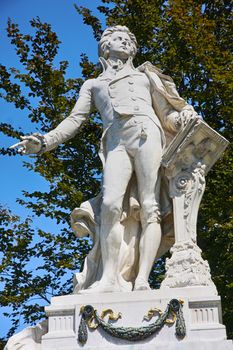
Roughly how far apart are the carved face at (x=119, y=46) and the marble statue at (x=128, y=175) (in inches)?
9.5

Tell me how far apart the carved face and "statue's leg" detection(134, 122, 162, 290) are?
131 cm

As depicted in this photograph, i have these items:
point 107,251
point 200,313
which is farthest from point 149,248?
point 200,313

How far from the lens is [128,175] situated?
849cm

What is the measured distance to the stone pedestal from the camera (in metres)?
7.27

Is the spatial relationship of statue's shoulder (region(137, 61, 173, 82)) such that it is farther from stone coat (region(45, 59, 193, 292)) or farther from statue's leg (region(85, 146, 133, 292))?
statue's leg (region(85, 146, 133, 292))

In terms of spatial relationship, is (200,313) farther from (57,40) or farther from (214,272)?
(57,40)

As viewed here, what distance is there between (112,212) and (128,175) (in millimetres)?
538

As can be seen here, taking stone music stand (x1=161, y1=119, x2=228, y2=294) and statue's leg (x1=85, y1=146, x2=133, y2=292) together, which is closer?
stone music stand (x1=161, y1=119, x2=228, y2=294)

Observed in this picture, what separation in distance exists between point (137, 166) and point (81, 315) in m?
1.92

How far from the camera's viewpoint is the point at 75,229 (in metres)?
8.60

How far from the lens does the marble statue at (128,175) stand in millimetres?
8156

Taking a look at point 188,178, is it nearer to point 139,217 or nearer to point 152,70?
point 139,217

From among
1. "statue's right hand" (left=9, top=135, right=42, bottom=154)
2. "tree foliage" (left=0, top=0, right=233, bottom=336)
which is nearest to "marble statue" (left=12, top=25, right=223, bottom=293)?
"statue's right hand" (left=9, top=135, right=42, bottom=154)

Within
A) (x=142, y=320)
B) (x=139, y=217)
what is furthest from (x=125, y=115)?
(x=142, y=320)
